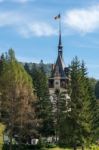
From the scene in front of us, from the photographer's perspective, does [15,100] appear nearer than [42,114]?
Yes

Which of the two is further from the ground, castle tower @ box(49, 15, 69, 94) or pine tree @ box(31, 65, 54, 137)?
castle tower @ box(49, 15, 69, 94)

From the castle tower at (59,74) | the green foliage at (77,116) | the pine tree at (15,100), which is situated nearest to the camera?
the green foliage at (77,116)

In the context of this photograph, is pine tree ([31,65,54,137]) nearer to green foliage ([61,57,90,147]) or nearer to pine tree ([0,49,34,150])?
pine tree ([0,49,34,150])

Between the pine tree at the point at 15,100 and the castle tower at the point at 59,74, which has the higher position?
the castle tower at the point at 59,74

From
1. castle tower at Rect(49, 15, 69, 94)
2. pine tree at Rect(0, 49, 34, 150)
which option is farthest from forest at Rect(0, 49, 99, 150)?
castle tower at Rect(49, 15, 69, 94)

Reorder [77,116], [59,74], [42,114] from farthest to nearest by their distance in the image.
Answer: [59,74]
[42,114]
[77,116]

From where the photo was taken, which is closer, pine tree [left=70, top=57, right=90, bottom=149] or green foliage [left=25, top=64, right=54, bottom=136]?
pine tree [left=70, top=57, right=90, bottom=149]

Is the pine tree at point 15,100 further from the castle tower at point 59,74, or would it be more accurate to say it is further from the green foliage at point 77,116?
the castle tower at point 59,74

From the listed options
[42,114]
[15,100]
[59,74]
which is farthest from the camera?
[59,74]

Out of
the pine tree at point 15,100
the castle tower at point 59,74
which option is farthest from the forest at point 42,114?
the castle tower at point 59,74

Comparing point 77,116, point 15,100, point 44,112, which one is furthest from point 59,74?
point 77,116

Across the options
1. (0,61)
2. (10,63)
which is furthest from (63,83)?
(10,63)

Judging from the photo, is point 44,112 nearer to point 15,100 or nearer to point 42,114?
point 42,114

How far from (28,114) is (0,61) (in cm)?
2606
